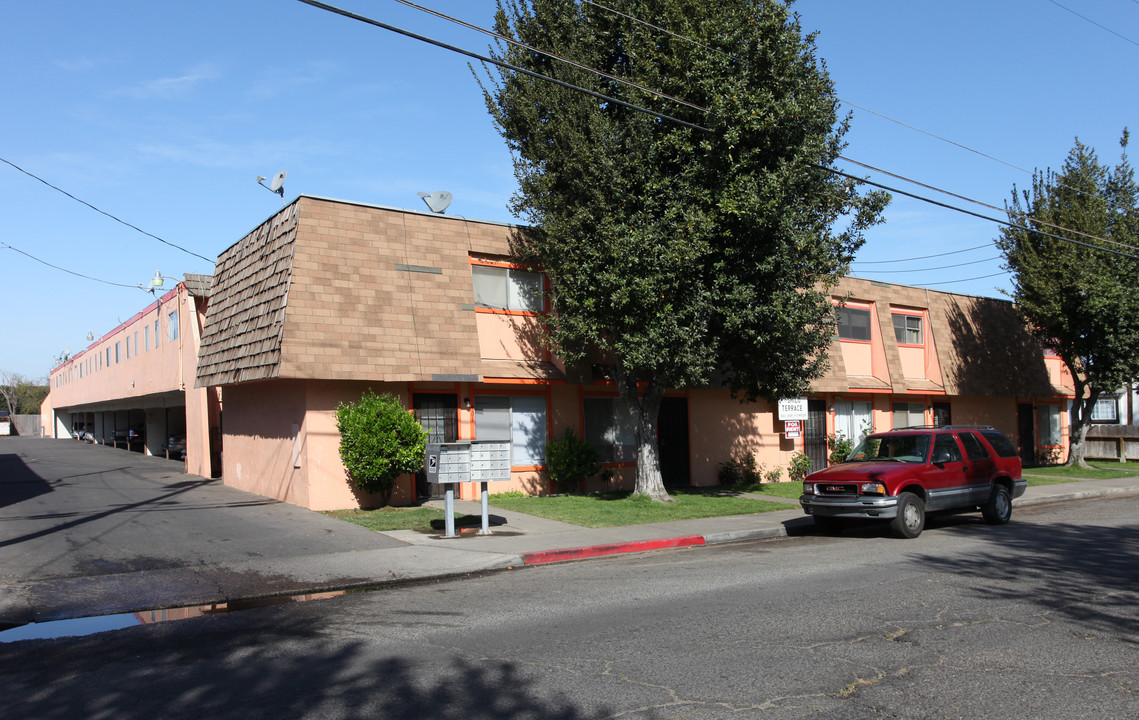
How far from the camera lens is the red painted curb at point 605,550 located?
11.5m

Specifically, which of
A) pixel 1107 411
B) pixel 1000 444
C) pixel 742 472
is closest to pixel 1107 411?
pixel 1107 411

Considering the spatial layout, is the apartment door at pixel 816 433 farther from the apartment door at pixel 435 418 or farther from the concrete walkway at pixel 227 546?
the apartment door at pixel 435 418

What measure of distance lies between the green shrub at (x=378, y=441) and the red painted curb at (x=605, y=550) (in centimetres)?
485

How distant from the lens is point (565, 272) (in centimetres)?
1580

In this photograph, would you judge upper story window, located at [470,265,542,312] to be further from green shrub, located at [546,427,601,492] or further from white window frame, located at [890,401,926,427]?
white window frame, located at [890,401,926,427]

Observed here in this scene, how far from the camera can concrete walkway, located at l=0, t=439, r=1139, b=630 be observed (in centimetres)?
913

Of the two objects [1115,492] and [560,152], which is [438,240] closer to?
[560,152]

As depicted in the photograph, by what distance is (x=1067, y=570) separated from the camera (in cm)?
1000

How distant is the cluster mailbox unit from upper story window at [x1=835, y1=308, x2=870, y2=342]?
1542 cm

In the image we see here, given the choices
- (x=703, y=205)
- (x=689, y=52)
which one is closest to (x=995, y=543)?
(x=703, y=205)

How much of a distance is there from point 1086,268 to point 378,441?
73.3 ft

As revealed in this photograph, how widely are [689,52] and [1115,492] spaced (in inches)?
682

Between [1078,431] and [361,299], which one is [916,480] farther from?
[1078,431]

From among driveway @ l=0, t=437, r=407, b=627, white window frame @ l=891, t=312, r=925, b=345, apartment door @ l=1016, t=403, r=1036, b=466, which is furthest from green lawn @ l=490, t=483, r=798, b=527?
apartment door @ l=1016, t=403, r=1036, b=466
